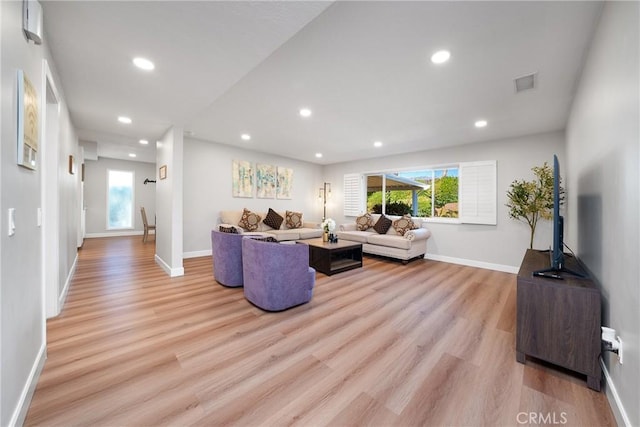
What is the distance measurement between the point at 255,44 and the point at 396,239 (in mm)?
3996

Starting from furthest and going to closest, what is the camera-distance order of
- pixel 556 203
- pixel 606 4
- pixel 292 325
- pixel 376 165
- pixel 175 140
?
pixel 376 165, pixel 175 140, pixel 292 325, pixel 556 203, pixel 606 4

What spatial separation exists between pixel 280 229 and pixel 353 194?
Result: 231 cm

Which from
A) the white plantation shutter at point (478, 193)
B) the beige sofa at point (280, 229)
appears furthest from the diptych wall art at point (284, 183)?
the white plantation shutter at point (478, 193)

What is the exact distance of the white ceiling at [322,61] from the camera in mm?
1657

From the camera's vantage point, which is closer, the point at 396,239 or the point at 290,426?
the point at 290,426

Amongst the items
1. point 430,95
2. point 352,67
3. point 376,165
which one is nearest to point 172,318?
point 352,67

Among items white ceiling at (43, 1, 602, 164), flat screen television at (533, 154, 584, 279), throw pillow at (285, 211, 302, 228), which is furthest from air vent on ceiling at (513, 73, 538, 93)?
throw pillow at (285, 211, 302, 228)

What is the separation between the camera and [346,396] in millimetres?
1463

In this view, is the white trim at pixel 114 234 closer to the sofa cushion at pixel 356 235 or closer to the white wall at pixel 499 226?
the sofa cushion at pixel 356 235

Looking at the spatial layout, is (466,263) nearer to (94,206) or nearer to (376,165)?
(376,165)

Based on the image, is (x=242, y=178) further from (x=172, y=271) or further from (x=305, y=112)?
(x=305, y=112)

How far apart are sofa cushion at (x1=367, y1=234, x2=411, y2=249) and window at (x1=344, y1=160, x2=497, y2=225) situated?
3.99 feet

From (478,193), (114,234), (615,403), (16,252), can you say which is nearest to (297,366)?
(16,252)

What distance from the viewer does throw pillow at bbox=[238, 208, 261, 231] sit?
17.9ft
